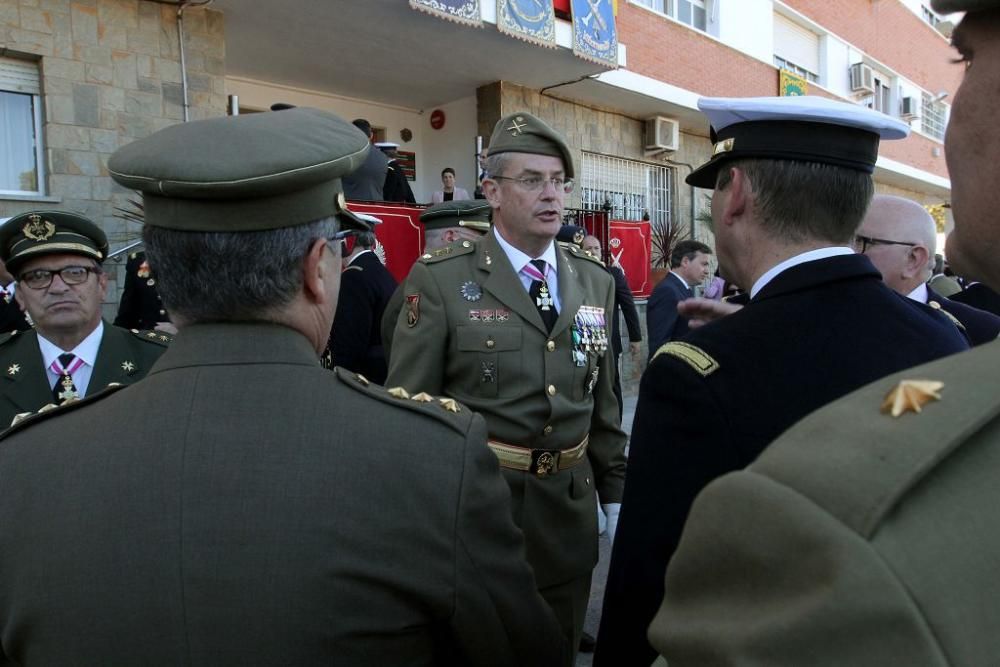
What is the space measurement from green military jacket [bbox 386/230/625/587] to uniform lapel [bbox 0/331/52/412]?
1.18 m

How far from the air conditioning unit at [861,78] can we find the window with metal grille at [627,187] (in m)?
7.41

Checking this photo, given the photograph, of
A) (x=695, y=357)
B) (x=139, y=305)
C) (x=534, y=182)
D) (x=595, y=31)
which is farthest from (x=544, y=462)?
(x=595, y=31)

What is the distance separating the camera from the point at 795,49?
16.3m

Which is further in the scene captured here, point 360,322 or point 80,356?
point 360,322

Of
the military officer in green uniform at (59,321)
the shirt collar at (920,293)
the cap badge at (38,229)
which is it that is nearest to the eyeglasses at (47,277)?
the military officer in green uniform at (59,321)

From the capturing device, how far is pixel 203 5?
746 centimetres

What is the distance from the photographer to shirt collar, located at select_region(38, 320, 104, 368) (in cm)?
257

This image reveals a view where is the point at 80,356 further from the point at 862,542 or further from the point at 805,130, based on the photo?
the point at 862,542

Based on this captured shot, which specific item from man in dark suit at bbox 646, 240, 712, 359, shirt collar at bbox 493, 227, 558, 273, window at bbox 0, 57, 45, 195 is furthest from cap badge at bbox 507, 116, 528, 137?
window at bbox 0, 57, 45, 195

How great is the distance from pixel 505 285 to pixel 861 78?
60.2 ft

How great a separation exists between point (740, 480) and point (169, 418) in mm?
873

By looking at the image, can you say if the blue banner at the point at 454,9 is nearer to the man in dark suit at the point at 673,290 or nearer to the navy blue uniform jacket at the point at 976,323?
the man in dark suit at the point at 673,290

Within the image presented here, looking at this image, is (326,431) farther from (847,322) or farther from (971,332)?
(971,332)

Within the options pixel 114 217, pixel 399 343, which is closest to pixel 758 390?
pixel 399 343
